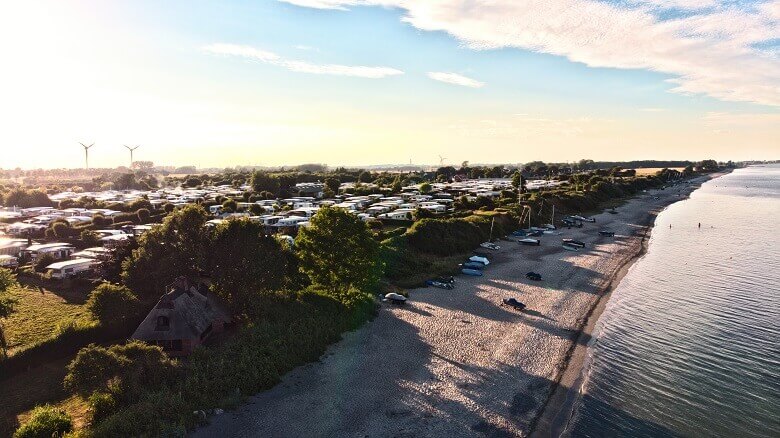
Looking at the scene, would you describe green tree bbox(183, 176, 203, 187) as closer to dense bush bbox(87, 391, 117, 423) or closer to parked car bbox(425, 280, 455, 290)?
parked car bbox(425, 280, 455, 290)

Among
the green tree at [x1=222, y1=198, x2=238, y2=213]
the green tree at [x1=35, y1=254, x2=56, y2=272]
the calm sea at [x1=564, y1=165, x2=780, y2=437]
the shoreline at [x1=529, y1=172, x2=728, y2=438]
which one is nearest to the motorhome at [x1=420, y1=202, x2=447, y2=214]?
the calm sea at [x1=564, y1=165, x2=780, y2=437]

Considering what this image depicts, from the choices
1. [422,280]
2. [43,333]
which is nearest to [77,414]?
[43,333]

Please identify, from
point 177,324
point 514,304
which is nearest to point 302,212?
point 514,304

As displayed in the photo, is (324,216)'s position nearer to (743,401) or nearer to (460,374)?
(460,374)

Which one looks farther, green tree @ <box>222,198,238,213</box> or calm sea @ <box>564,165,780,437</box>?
green tree @ <box>222,198,238,213</box>

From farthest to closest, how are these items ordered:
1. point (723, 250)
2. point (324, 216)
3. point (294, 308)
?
1. point (723, 250)
2. point (324, 216)
3. point (294, 308)

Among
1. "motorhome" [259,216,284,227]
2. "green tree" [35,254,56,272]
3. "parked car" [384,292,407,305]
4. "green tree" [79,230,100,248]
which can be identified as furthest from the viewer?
"motorhome" [259,216,284,227]
